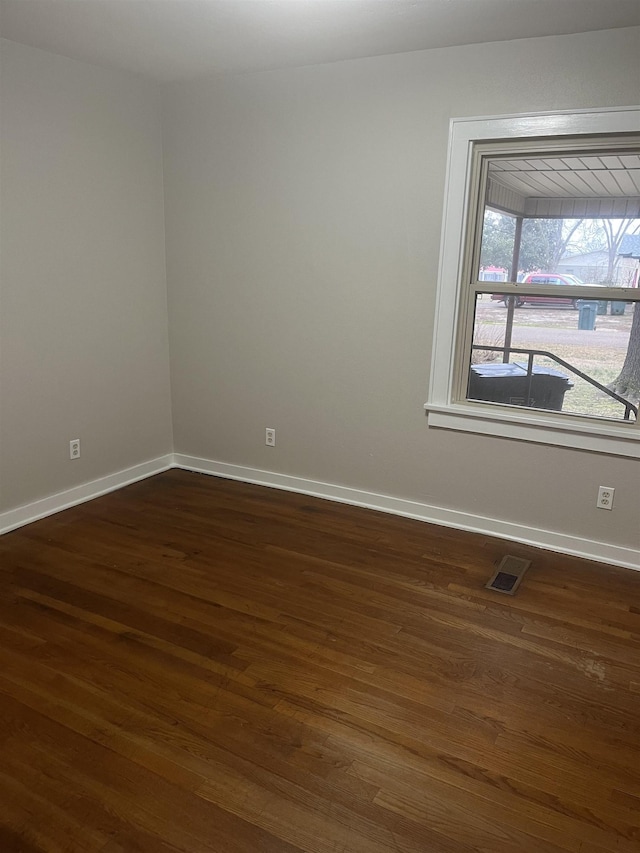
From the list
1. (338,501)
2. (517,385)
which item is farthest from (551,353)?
(338,501)

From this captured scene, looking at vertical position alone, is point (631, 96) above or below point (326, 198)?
above

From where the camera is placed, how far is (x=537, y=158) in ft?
9.98

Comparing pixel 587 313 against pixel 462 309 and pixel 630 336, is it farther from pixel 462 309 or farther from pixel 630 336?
pixel 462 309

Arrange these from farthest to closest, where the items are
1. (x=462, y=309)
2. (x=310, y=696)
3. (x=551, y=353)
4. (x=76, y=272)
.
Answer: (x=76, y=272) < (x=462, y=309) < (x=551, y=353) < (x=310, y=696)

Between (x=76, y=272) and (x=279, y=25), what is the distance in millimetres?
1704

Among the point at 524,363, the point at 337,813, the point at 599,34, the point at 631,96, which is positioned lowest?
the point at 337,813

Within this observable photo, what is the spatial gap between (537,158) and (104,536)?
296cm

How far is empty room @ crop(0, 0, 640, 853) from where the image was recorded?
1.85m

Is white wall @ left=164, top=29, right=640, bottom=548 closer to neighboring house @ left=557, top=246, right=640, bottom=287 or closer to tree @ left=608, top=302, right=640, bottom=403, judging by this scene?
tree @ left=608, top=302, right=640, bottom=403

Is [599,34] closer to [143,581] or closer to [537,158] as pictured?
[537,158]

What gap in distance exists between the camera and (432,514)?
11.8 ft

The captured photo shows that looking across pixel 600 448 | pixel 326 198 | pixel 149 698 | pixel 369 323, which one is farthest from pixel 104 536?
pixel 600 448

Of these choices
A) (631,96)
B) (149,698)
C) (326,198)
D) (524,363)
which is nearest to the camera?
(149,698)

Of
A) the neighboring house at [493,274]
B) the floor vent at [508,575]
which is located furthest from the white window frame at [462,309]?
the floor vent at [508,575]
